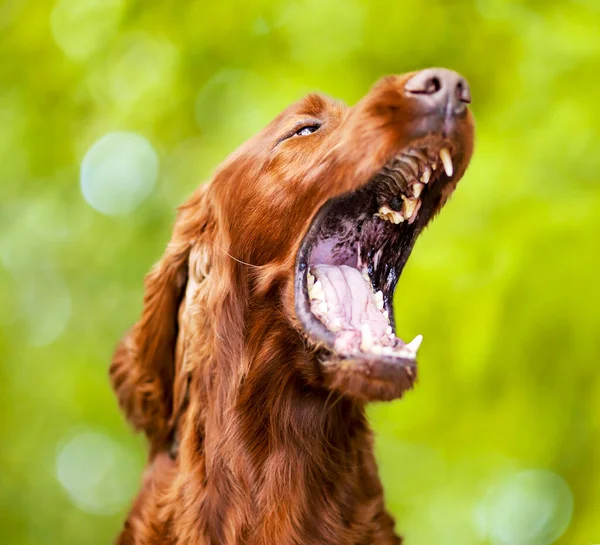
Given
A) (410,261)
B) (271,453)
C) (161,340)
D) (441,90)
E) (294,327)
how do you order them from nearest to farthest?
1. (441,90)
2. (294,327)
3. (271,453)
4. (161,340)
5. (410,261)

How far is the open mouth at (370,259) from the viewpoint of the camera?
5.18 ft

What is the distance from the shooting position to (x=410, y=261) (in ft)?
10.4

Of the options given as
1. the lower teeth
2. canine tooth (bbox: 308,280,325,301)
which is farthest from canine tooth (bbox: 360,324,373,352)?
canine tooth (bbox: 308,280,325,301)

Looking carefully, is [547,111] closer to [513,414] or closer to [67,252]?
[513,414]

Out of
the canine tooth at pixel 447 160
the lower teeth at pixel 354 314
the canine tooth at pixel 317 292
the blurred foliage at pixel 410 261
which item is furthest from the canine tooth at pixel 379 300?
the blurred foliage at pixel 410 261

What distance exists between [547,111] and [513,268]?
0.72 meters

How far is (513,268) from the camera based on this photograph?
2.98 m

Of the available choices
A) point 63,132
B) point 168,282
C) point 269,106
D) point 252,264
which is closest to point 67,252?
point 63,132

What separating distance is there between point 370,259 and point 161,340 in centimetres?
64

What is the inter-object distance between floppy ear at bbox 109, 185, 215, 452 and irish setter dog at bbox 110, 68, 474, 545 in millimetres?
58

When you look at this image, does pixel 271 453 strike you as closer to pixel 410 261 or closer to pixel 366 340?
pixel 366 340

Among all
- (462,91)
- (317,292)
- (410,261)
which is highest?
(410,261)

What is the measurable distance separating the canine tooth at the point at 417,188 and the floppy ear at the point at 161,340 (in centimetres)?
58

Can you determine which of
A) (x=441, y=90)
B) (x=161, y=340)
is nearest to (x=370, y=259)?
(x=441, y=90)
